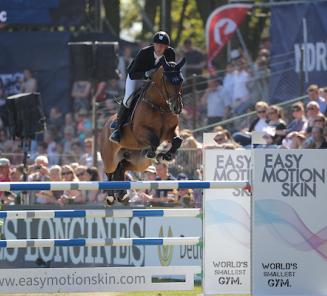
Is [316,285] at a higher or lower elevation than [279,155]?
lower

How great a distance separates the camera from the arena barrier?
10398mm

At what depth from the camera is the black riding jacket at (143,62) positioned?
41.2 feet

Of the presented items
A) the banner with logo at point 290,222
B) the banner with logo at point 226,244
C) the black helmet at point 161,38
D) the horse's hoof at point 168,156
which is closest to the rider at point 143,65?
the black helmet at point 161,38

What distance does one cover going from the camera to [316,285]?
433 inches

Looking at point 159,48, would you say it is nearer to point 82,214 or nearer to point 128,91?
point 128,91

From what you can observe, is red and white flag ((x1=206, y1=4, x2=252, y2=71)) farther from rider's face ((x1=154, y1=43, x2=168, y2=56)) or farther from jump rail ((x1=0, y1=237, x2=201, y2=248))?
jump rail ((x1=0, y1=237, x2=201, y2=248))

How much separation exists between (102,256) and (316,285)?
424 centimetres

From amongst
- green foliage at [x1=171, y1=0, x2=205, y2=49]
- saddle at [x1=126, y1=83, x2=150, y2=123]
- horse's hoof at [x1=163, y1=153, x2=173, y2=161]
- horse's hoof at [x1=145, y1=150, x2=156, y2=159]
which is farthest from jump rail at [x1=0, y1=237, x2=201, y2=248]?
green foliage at [x1=171, y1=0, x2=205, y2=49]

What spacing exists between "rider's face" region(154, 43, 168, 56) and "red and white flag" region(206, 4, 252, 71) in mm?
10630

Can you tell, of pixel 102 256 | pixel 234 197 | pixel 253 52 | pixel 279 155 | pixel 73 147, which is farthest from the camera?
pixel 253 52

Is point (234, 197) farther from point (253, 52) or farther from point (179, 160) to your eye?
point (253, 52)

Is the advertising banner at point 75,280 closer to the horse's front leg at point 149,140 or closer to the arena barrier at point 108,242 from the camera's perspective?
the arena barrier at point 108,242

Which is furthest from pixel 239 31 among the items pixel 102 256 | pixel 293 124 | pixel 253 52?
pixel 102 256

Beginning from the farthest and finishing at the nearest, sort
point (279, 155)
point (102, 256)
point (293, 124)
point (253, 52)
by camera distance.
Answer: point (253, 52), point (293, 124), point (102, 256), point (279, 155)
